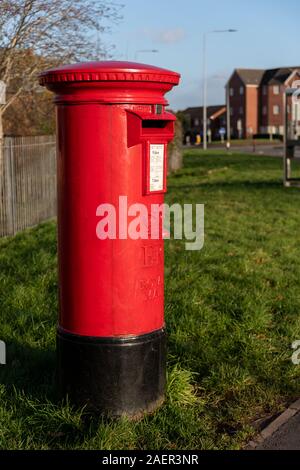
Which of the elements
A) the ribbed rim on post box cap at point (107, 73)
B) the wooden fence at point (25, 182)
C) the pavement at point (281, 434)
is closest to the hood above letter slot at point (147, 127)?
the ribbed rim on post box cap at point (107, 73)

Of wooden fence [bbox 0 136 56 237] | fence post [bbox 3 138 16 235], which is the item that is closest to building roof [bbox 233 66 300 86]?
wooden fence [bbox 0 136 56 237]

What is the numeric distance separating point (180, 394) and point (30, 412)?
92 cm

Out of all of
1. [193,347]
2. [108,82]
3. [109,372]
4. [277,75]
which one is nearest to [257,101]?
[277,75]

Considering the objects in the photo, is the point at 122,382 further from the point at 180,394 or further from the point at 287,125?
the point at 287,125

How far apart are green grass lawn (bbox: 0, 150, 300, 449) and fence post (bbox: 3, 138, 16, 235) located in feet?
3.19

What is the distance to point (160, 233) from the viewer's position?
3.77 meters

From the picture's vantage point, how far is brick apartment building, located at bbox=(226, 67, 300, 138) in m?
90.6

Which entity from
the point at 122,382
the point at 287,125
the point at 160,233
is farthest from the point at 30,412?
the point at 287,125

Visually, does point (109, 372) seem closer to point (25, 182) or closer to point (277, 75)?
point (25, 182)

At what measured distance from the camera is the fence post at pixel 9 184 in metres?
10.0

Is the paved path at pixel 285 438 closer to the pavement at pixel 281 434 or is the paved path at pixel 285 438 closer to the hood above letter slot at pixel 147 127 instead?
the pavement at pixel 281 434

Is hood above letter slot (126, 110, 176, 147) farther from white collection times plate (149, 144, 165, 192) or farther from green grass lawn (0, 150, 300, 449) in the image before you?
green grass lawn (0, 150, 300, 449)

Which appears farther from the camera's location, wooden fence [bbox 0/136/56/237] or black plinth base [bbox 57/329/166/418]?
wooden fence [bbox 0/136/56/237]

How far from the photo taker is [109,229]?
139 inches
